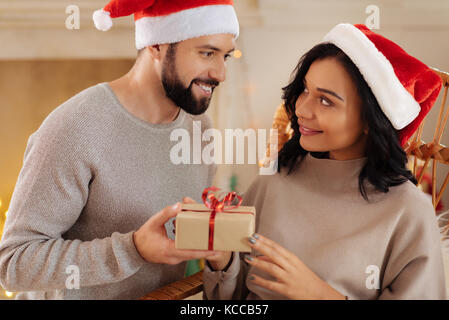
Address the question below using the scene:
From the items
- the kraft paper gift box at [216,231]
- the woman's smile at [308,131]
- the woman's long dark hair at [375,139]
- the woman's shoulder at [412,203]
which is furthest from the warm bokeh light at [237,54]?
the kraft paper gift box at [216,231]

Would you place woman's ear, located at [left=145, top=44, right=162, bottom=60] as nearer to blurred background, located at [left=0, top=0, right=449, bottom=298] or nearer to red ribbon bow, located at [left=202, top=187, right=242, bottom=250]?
red ribbon bow, located at [left=202, top=187, right=242, bottom=250]

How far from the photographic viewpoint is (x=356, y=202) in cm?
100

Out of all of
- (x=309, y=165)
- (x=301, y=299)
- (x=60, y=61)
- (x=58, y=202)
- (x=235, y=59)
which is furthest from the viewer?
(x=60, y=61)

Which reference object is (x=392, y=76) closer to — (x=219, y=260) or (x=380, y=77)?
(x=380, y=77)

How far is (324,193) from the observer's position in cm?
104

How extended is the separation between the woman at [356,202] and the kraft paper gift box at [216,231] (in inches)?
2.0

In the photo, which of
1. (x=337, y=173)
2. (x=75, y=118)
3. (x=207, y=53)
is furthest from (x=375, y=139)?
(x=75, y=118)

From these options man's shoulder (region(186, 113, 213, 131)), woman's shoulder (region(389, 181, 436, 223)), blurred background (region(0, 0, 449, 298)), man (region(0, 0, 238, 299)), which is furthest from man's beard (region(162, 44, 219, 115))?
blurred background (region(0, 0, 449, 298))

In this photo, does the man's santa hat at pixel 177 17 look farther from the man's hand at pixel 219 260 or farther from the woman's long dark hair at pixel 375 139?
the man's hand at pixel 219 260

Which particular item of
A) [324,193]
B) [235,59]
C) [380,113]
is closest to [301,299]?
[324,193]

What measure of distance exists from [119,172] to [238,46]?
4.31ft

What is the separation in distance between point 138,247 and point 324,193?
474mm

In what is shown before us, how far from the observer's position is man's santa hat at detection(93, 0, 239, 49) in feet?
3.43

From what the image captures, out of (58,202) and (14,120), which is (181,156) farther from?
(14,120)
